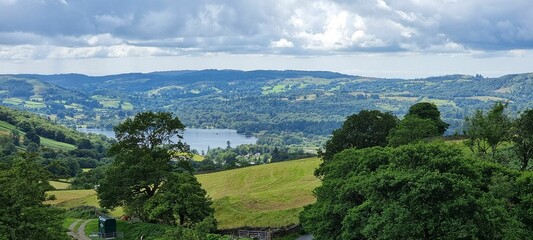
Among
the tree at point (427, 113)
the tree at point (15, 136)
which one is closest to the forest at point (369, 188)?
the tree at point (427, 113)

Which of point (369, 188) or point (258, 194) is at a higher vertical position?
point (369, 188)

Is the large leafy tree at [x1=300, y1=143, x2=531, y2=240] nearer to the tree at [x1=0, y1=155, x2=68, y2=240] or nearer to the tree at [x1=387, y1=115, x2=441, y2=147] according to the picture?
the tree at [x1=0, y1=155, x2=68, y2=240]

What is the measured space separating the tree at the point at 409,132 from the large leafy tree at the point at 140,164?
74.9ft

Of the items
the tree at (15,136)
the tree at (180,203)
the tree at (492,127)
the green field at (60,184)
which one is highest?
the tree at (492,127)

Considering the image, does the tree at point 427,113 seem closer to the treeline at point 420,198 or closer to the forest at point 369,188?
the forest at point 369,188

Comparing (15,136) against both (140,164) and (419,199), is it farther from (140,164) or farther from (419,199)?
(419,199)

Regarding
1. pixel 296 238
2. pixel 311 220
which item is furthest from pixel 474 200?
pixel 296 238

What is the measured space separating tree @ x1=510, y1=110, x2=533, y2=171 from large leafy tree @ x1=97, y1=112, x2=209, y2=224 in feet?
104

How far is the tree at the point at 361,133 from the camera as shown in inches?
2756

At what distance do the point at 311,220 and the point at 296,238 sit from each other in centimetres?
820

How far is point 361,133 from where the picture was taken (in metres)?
70.2

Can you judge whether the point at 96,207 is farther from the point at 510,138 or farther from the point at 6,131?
the point at 6,131

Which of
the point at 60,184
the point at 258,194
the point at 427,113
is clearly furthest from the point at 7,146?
the point at 427,113

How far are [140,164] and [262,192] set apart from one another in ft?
71.0
